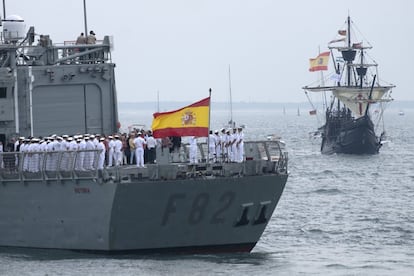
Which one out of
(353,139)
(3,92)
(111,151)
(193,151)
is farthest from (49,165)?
(353,139)

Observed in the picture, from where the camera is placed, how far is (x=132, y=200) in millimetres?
36469

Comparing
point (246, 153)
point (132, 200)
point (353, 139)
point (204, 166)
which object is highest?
point (246, 153)

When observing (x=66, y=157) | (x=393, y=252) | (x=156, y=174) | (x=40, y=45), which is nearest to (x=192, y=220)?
(x=156, y=174)

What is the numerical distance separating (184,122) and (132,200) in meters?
3.53

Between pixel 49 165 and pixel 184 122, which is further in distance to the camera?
pixel 49 165

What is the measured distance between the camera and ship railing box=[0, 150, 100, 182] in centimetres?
3769

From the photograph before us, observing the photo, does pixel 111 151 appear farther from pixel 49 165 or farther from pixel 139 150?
pixel 49 165

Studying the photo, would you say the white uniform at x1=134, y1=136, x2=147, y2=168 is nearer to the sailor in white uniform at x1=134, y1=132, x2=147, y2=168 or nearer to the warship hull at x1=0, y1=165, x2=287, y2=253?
the sailor in white uniform at x1=134, y1=132, x2=147, y2=168

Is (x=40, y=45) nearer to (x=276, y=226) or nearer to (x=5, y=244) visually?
(x=5, y=244)

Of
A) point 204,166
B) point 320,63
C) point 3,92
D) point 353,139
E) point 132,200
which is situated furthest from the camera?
point 320,63

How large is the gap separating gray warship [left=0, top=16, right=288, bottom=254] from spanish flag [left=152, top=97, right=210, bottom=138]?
967mm

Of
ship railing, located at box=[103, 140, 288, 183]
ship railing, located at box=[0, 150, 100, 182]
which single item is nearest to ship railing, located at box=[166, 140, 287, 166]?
ship railing, located at box=[103, 140, 288, 183]

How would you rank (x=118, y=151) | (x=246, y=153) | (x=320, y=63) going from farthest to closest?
1. (x=320, y=63)
2. (x=246, y=153)
3. (x=118, y=151)

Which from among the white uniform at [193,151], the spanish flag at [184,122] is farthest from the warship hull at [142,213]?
the white uniform at [193,151]
